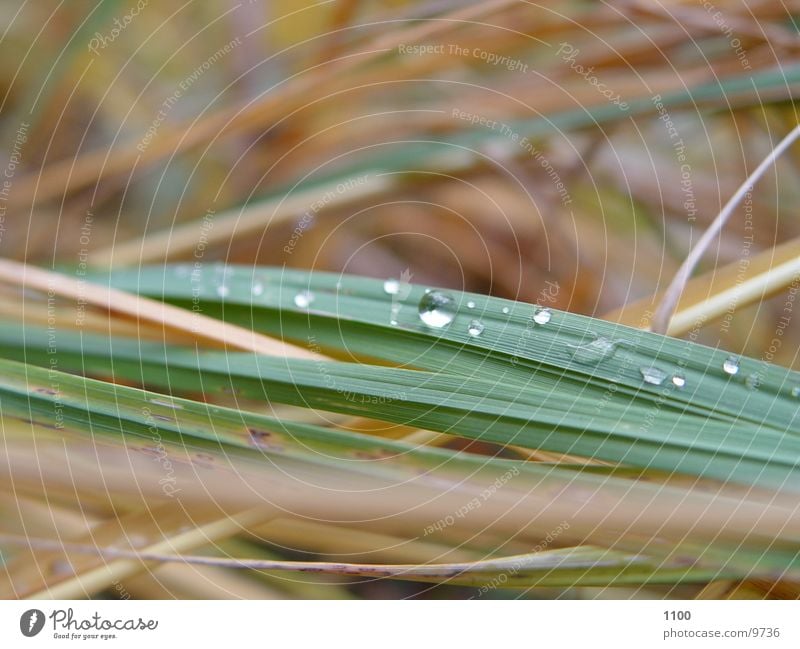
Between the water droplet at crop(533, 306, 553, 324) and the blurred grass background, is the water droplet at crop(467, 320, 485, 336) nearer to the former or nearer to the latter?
the water droplet at crop(533, 306, 553, 324)

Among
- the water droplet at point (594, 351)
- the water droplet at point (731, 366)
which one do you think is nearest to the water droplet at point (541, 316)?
the water droplet at point (594, 351)

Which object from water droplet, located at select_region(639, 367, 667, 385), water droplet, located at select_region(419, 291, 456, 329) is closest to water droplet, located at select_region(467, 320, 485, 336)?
water droplet, located at select_region(419, 291, 456, 329)

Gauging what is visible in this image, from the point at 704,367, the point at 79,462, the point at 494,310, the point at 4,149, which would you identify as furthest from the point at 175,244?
the point at 704,367

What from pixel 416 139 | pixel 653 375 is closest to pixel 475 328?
pixel 653 375

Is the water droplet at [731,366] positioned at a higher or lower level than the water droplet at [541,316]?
lower

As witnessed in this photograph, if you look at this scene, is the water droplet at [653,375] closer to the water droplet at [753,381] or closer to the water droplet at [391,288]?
the water droplet at [753,381]
